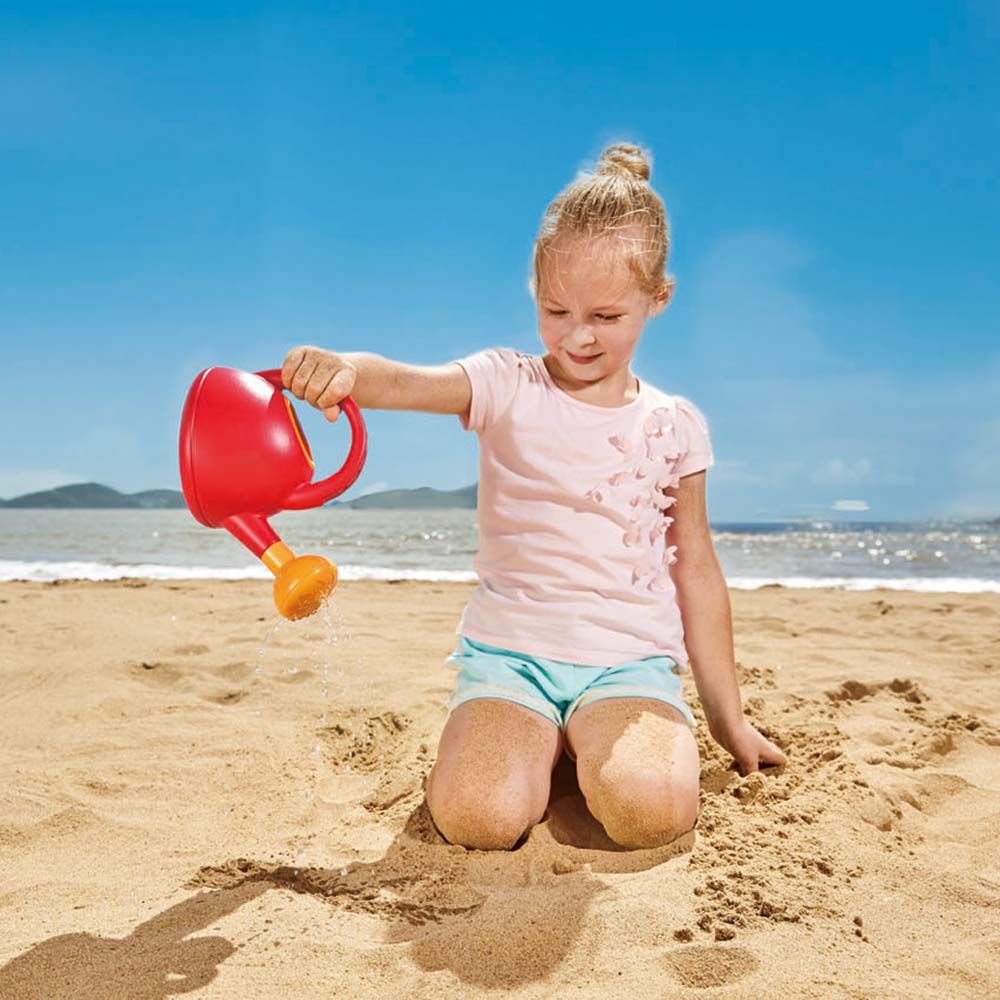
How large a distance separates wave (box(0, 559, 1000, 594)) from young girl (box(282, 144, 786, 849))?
4.54 meters

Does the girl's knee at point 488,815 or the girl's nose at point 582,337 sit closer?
the girl's knee at point 488,815

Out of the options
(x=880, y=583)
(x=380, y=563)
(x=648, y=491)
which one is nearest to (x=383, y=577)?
(x=380, y=563)

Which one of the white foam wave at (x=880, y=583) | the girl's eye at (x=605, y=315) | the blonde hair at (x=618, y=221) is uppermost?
the blonde hair at (x=618, y=221)

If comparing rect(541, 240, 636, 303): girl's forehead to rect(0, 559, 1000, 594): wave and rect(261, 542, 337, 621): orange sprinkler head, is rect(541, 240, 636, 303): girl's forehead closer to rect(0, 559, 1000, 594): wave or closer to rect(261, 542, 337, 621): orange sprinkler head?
rect(261, 542, 337, 621): orange sprinkler head

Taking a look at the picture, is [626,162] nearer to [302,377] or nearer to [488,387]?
[488,387]

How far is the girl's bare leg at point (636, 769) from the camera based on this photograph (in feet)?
6.23

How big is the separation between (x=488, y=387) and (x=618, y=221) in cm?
45

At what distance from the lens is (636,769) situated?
192cm

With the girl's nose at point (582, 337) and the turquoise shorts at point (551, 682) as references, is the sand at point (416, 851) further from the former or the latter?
the girl's nose at point (582, 337)

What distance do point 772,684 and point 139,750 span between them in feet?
6.62

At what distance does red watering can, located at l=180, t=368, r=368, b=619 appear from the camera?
1.62 metres

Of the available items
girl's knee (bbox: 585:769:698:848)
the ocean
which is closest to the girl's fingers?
girl's knee (bbox: 585:769:698:848)

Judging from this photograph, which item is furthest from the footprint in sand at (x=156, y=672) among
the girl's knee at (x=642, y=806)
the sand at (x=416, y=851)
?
the girl's knee at (x=642, y=806)

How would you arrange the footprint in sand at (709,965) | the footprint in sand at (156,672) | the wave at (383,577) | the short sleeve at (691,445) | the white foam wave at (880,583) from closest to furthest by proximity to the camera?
1. the footprint in sand at (709,965)
2. the short sleeve at (691,445)
3. the footprint in sand at (156,672)
4. the white foam wave at (880,583)
5. the wave at (383,577)
